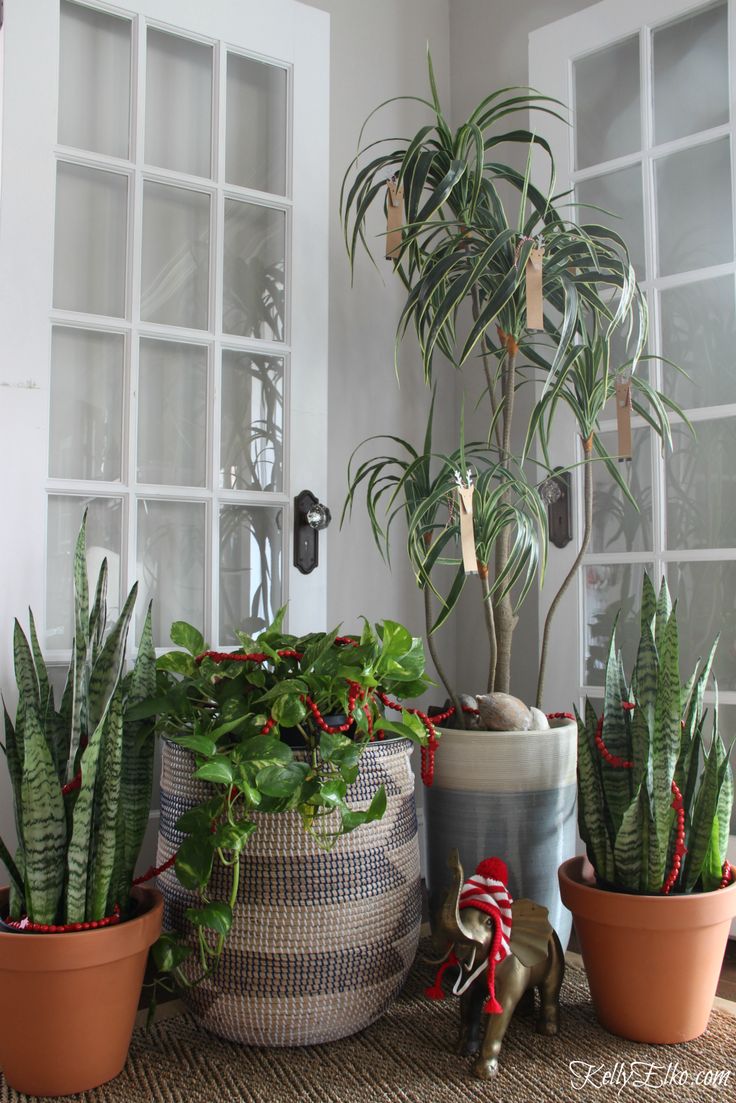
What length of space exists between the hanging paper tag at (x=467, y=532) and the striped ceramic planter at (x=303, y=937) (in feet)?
1.41

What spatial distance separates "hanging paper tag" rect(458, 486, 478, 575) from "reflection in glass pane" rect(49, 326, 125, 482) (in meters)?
0.77

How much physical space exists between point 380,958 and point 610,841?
16.5 inches

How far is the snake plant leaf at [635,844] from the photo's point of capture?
1413 mm

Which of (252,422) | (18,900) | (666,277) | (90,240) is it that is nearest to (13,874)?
(18,900)

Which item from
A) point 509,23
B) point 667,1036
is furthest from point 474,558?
point 509,23

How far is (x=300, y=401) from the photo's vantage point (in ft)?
7.36

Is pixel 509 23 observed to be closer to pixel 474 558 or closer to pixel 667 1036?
pixel 474 558

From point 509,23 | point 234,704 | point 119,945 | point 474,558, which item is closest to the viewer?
point 119,945

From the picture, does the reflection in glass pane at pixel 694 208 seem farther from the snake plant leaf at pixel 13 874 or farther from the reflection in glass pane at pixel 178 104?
the snake plant leaf at pixel 13 874

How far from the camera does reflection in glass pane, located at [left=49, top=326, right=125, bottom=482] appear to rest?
1.93m

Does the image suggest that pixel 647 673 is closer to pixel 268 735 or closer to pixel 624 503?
pixel 268 735

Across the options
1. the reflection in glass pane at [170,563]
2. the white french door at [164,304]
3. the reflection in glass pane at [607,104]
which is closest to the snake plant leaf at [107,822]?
the white french door at [164,304]

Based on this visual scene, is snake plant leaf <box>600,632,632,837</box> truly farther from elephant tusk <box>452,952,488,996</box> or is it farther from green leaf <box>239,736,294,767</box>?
green leaf <box>239,736,294,767</box>

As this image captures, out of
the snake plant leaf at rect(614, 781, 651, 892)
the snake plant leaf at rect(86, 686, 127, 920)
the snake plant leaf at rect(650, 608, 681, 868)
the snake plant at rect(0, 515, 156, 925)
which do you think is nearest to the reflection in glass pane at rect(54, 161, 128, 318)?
the snake plant at rect(0, 515, 156, 925)
